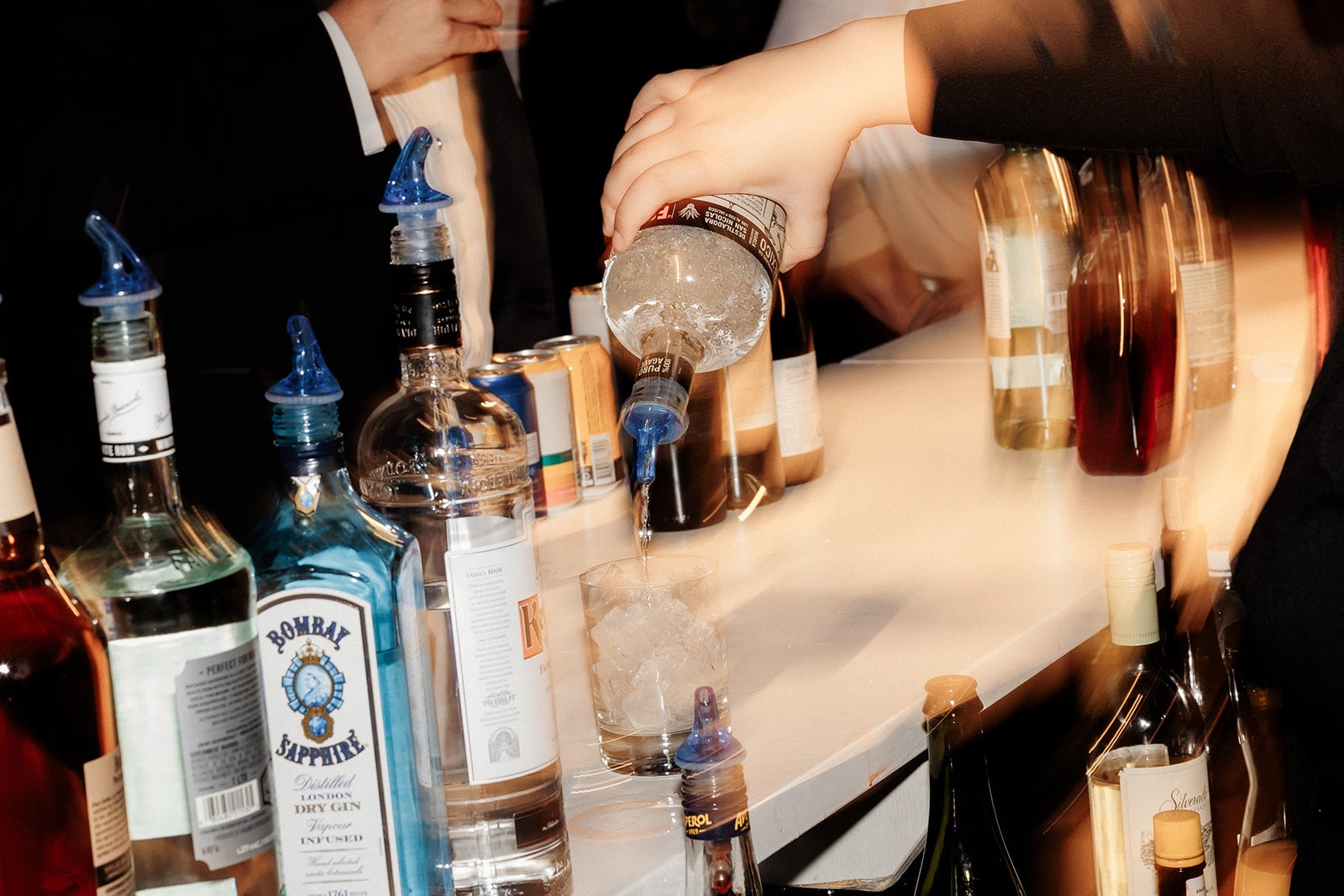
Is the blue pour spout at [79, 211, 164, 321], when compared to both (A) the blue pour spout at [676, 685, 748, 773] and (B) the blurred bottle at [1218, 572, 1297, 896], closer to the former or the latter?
(A) the blue pour spout at [676, 685, 748, 773]

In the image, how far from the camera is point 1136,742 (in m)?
1.05

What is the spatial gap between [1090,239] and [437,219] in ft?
3.42

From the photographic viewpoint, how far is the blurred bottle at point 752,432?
145 centimetres

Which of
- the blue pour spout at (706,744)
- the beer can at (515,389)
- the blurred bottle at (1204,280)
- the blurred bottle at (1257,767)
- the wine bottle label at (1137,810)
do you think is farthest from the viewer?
the blurred bottle at (1204,280)

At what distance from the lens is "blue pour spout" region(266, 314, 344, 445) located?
24.4 inches

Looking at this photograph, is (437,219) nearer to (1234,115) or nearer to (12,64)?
(1234,115)

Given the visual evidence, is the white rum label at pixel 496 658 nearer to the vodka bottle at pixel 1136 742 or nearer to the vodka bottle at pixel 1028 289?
the vodka bottle at pixel 1136 742

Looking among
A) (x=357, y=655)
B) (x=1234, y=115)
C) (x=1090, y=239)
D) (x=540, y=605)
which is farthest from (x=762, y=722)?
(x=1090, y=239)

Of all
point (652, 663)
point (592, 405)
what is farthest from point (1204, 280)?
point (652, 663)

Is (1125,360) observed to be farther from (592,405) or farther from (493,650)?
(493,650)

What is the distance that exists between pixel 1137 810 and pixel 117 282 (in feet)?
2.59

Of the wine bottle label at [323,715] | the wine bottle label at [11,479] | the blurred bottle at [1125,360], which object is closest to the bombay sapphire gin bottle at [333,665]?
the wine bottle label at [323,715]

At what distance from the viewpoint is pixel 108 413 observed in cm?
56

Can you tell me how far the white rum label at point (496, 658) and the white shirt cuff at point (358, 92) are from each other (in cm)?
117
